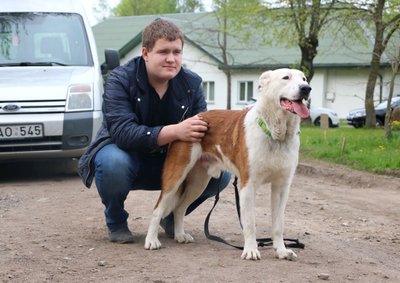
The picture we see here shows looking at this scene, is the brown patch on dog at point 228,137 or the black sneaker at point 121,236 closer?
the brown patch on dog at point 228,137

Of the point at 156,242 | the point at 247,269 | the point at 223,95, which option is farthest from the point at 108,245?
the point at 223,95

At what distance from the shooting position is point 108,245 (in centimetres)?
521

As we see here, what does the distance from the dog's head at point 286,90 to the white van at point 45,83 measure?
454 centimetres

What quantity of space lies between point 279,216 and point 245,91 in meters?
38.1

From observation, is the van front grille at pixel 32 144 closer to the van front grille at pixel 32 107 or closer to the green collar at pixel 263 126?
the van front grille at pixel 32 107

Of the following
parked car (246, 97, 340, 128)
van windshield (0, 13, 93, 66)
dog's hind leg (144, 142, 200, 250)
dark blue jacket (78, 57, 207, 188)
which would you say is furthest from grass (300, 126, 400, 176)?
parked car (246, 97, 340, 128)

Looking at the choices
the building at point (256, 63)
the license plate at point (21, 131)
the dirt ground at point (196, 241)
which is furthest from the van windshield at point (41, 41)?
the building at point (256, 63)

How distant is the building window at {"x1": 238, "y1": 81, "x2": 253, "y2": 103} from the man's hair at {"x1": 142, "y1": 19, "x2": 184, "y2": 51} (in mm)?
37124

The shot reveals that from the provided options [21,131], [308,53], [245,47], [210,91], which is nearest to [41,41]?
[21,131]

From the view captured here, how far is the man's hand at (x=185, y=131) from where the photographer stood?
16.2 ft

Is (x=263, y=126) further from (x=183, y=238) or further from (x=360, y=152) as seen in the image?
(x=360, y=152)

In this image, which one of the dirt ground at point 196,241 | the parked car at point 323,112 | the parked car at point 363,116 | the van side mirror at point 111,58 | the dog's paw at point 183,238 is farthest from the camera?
the parked car at point 323,112

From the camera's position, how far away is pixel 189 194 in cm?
541

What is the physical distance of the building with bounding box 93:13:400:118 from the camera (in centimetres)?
3741
